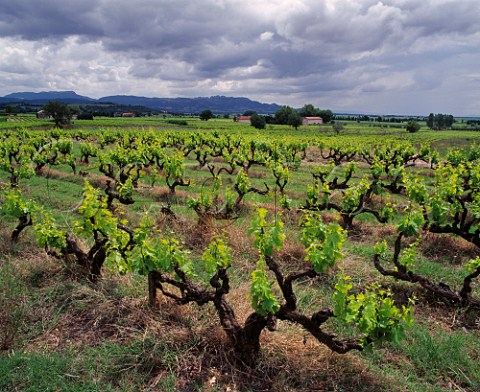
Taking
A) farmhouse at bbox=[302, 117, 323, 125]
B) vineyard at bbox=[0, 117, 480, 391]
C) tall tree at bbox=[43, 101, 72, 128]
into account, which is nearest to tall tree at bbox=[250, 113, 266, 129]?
A: farmhouse at bbox=[302, 117, 323, 125]

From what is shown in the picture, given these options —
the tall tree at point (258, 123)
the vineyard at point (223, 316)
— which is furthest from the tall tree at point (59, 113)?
the vineyard at point (223, 316)

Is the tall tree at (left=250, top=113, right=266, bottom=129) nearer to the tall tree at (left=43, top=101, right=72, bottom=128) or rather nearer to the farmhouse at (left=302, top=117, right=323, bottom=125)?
the farmhouse at (left=302, top=117, right=323, bottom=125)

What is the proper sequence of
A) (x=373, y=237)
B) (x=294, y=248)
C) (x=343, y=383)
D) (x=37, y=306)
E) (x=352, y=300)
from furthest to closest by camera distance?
(x=373, y=237)
(x=294, y=248)
(x=37, y=306)
(x=343, y=383)
(x=352, y=300)

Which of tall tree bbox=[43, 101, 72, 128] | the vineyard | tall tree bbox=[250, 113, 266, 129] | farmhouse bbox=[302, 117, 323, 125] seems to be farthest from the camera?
farmhouse bbox=[302, 117, 323, 125]

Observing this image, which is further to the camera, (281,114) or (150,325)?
(281,114)

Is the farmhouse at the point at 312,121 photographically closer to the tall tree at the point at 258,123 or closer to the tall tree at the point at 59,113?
the tall tree at the point at 258,123

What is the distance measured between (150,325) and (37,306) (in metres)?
1.88

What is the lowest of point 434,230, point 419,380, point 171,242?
point 419,380

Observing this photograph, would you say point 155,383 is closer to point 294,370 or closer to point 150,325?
point 150,325

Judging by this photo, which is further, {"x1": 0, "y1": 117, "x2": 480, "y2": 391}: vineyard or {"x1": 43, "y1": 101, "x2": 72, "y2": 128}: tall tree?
{"x1": 43, "y1": 101, "x2": 72, "y2": 128}: tall tree

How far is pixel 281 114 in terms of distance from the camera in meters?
88.7

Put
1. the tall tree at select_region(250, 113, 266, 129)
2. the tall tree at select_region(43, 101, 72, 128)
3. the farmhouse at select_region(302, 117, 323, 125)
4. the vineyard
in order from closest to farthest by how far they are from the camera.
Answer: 1. the vineyard
2. the tall tree at select_region(43, 101, 72, 128)
3. the tall tree at select_region(250, 113, 266, 129)
4. the farmhouse at select_region(302, 117, 323, 125)

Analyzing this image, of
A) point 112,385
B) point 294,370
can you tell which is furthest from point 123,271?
point 294,370

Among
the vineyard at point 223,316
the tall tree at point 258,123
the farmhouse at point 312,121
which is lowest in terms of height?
the vineyard at point 223,316
